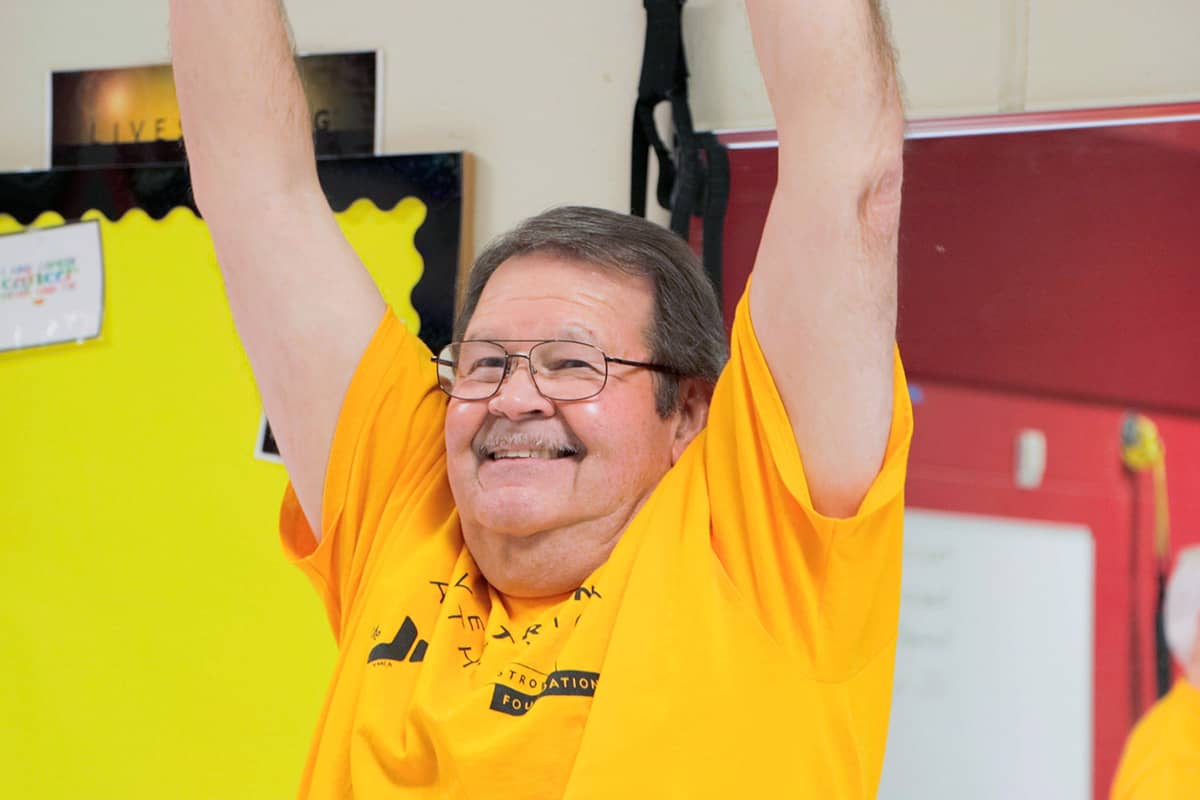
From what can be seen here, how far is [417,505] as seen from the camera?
3.98 ft

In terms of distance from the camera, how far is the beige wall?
1.52 meters

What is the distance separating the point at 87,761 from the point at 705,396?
1102 millimetres

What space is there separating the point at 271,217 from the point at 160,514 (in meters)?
0.74

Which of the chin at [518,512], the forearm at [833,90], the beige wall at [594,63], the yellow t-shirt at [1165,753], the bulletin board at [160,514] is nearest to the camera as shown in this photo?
the forearm at [833,90]

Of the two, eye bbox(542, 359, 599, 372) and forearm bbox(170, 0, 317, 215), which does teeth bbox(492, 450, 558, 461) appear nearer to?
eye bbox(542, 359, 599, 372)

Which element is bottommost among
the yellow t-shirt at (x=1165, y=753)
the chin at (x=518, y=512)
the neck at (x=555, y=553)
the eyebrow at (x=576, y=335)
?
the yellow t-shirt at (x=1165, y=753)

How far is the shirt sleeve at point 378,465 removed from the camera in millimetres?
1199

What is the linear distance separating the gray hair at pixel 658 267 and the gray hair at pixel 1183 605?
62 centimetres

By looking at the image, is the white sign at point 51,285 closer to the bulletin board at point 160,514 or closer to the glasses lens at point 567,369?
the bulletin board at point 160,514

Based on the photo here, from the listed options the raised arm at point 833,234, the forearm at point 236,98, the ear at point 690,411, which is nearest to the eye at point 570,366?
the ear at point 690,411

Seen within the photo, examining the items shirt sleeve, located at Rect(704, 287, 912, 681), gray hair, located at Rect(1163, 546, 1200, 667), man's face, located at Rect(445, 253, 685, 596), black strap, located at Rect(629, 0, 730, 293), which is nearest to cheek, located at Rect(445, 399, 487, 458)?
man's face, located at Rect(445, 253, 685, 596)

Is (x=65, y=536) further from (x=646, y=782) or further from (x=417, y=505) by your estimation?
(x=646, y=782)

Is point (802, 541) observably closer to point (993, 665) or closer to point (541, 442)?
point (541, 442)

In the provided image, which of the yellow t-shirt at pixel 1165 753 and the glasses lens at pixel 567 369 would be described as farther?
the yellow t-shirt at pixel 1165 753
